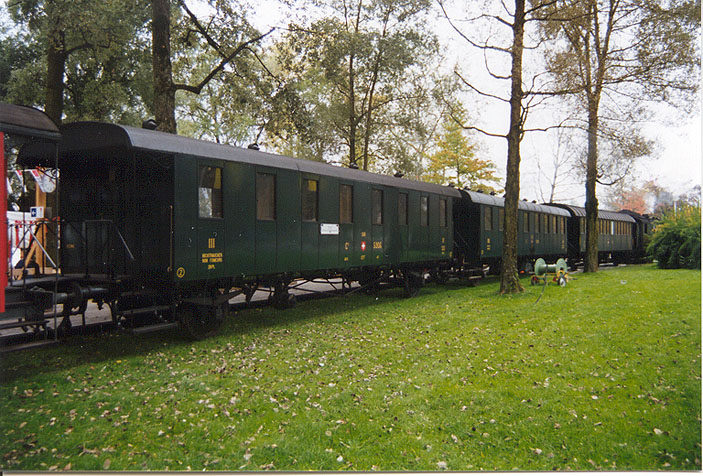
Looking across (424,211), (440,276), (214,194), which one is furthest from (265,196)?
(440,276)

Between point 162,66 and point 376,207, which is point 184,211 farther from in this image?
point 162,66

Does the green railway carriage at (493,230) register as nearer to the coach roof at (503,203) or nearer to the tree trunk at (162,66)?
the coach roof at (503,203)

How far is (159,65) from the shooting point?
11.9 meters

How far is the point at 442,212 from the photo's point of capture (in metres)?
15.2

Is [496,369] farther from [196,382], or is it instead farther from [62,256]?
[62,256]

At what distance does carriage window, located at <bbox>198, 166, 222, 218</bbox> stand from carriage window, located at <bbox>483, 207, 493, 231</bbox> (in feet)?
37.3

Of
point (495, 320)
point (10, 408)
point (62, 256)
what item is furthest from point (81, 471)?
point (495, 320)

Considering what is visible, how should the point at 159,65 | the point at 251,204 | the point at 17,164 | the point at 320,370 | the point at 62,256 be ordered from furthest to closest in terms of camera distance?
the point at 159,65
the point at 251,204
the point at 62,256
the point at 17,164
the point at 320,370

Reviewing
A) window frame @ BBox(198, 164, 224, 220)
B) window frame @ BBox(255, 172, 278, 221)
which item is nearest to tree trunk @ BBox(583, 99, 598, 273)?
window frame @ BBox(255, 172, 278, 221)

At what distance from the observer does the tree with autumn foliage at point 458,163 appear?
3356 centimetres

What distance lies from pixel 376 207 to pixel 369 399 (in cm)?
706

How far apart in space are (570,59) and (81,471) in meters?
13.9

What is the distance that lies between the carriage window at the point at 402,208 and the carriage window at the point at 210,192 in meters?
6.02

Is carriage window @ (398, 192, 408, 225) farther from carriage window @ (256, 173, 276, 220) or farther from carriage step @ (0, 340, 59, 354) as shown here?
carriage step @ (0, 340, 59, 354)
